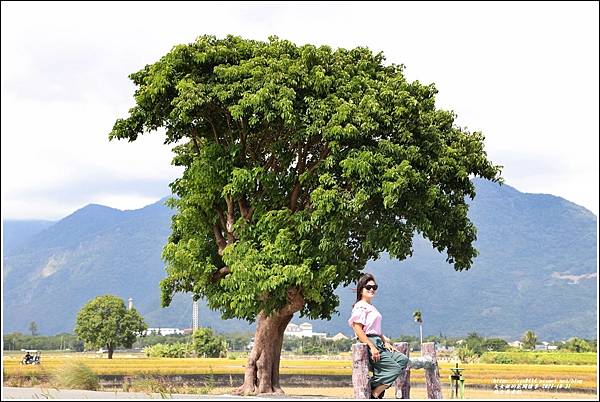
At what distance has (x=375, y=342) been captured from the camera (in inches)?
500

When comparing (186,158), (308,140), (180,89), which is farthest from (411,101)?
(186,158)

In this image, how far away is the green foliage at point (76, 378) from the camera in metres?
16.9

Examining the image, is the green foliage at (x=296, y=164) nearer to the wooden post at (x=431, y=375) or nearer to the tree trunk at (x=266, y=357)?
the tree trunk at (x=266, y=357)

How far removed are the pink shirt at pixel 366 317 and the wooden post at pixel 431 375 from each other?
266 cm

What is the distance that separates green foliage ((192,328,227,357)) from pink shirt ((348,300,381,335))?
46074mm

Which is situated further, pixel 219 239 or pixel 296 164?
pixel 219 239

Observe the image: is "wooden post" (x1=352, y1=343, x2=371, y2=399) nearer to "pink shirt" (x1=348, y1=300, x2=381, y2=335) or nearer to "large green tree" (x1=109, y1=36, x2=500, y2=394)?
"pink shirt" (x1=348, y1=300, x2=381, y2=335)

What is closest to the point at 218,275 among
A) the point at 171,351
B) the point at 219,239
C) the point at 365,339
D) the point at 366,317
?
the point at 219,239

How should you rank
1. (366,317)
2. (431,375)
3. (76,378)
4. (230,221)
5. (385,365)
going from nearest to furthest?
(366,317) < (385,365) < (431,375) < (76,378) < (230,221)

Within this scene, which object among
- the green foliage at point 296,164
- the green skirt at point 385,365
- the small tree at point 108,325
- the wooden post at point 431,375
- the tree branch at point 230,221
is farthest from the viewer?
the small tree at point 108,325

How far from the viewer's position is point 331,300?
21406 mm

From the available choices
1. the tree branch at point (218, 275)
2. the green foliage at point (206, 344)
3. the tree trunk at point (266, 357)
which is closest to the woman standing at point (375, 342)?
the tree trunk at point (266, 357)

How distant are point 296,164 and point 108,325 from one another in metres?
49.3

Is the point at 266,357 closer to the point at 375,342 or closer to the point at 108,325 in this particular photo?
the point at 375,342
